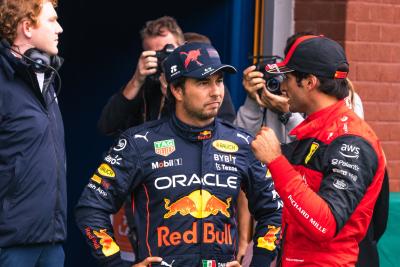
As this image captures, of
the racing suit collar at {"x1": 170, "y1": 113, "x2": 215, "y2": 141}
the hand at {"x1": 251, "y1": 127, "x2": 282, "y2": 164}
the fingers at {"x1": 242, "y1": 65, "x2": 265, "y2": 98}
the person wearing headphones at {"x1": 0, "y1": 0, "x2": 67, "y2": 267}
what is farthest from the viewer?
the fingers at {"x1": 242, "y1": 65, "x2": 265, "y2": 98}

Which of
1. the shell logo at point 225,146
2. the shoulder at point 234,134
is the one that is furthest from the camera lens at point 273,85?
the shell logo at point 225,146

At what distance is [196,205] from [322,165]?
2.18ft

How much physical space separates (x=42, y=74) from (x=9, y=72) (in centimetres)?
18

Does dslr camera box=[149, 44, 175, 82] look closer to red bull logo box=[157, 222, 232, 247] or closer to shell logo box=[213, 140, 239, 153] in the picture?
shell logo box=[213, 140, 239, 153]

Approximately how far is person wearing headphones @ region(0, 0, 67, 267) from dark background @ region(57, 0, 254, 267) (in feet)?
8.05

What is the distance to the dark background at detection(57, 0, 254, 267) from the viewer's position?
688 centimetres

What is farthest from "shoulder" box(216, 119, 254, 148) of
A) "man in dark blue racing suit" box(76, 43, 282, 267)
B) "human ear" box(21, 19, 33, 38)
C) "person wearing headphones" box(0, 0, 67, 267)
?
"human ear" box(21, 19, 33, 38)

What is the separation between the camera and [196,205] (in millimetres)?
4004

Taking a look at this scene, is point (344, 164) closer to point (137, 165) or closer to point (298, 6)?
point (137, 165)

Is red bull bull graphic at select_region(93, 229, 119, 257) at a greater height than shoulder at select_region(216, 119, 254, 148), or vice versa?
shoulder at select_region(216, 119, 254, 148)

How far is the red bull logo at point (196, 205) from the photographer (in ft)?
13.1

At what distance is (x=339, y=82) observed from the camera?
372cm

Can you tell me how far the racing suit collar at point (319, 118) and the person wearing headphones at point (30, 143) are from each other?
125cm

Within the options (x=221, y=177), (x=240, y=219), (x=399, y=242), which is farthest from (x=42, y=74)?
(x=399, y=242)
